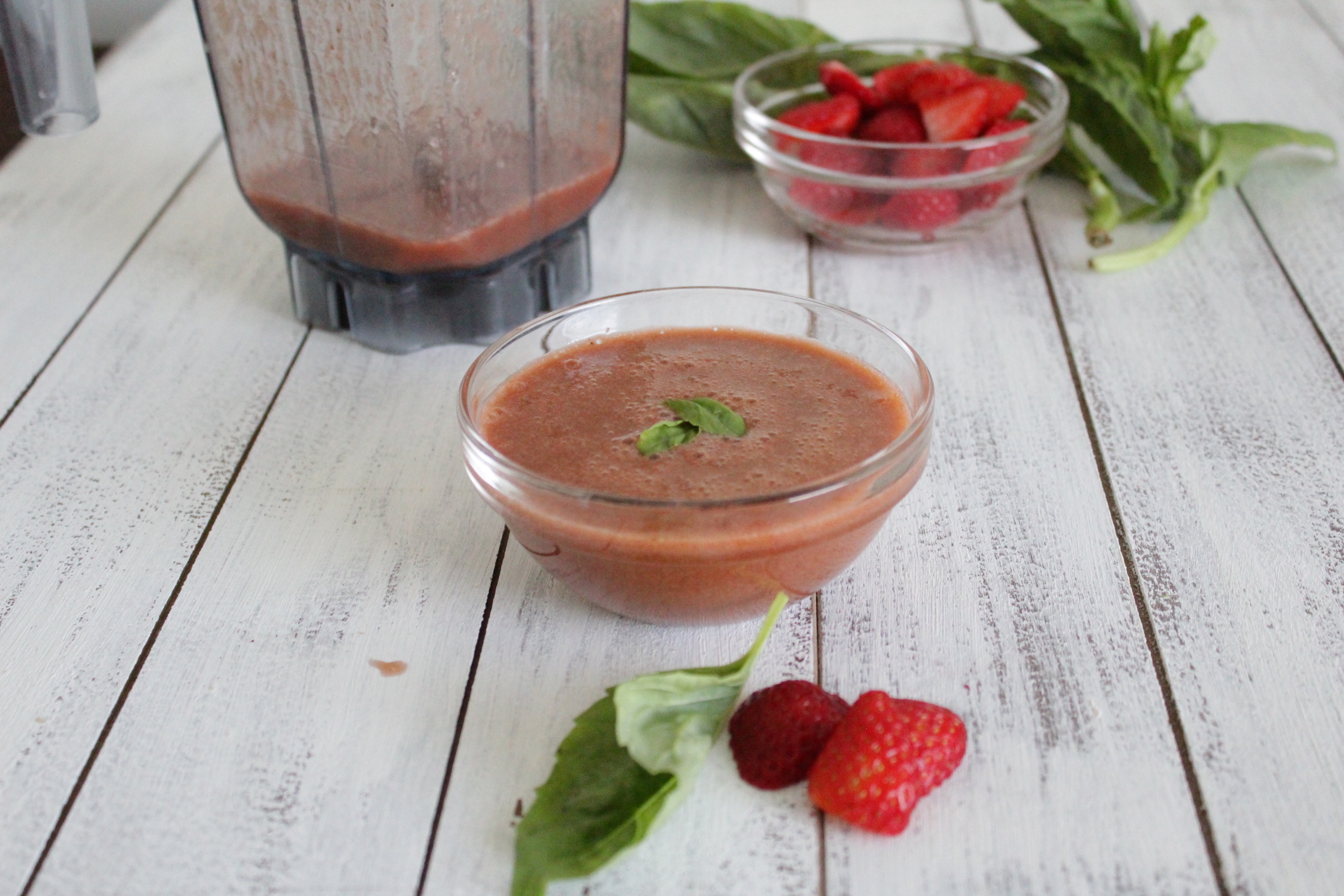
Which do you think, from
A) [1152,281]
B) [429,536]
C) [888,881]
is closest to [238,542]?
[429,536]

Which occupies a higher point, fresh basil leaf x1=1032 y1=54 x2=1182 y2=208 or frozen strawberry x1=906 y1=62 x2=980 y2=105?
frozen strawberry x1=906 y1=62 x2=980 y2=105

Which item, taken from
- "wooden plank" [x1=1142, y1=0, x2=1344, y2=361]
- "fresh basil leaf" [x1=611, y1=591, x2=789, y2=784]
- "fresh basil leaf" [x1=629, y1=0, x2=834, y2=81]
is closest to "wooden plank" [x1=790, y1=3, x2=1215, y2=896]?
"fresh basil leaf" [x1=611, y1=591, x2=789, y2=784]

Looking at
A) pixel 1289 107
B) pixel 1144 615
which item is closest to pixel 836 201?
pixel 1144 615

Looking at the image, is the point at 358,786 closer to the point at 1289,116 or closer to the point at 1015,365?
the point at 1015,365

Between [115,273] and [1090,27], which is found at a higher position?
[1090,27]

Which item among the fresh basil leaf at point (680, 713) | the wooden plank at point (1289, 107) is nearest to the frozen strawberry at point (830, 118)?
the wooden plank at point (1289, 107)

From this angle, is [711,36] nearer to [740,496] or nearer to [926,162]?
[926,162]

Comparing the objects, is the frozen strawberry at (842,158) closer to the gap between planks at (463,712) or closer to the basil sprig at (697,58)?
the basil sprig at (697,58)

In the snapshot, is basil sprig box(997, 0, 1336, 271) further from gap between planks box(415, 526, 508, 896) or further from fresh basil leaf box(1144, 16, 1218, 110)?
gap between planks box(415, 526, 508, 896)
